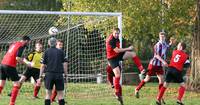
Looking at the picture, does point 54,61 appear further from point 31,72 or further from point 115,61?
point 31,72

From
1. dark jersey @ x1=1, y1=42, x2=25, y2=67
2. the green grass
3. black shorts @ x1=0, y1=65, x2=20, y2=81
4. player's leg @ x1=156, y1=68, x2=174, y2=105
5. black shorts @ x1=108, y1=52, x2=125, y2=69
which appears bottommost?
the green grass

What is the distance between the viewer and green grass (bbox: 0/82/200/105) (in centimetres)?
1742

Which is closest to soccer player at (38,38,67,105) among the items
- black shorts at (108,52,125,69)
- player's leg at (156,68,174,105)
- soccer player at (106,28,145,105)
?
soccer player at (106,28,145,105)

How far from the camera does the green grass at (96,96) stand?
1742 centimetres

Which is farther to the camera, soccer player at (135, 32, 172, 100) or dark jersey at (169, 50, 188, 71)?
soccer player at (135, 32, 172, 100)

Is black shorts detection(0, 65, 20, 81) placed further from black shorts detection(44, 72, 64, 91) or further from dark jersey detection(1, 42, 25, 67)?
black shorts detection(44, 72, 64, 91)

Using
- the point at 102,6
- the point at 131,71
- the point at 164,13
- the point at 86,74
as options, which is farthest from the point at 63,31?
the point at 131,71

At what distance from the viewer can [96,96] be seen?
784 inches

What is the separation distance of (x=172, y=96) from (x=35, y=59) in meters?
6.41

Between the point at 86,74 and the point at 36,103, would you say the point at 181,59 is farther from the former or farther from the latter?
the point at 86,74

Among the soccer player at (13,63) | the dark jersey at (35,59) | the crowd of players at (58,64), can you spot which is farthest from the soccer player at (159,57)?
the soccer player at (13,63)

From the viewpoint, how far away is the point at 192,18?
2519 centimetres

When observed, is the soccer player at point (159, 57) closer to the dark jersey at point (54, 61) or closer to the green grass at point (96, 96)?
the green grass at point (96, 96)

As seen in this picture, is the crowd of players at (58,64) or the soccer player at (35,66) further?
the soccer player at (35,66)
